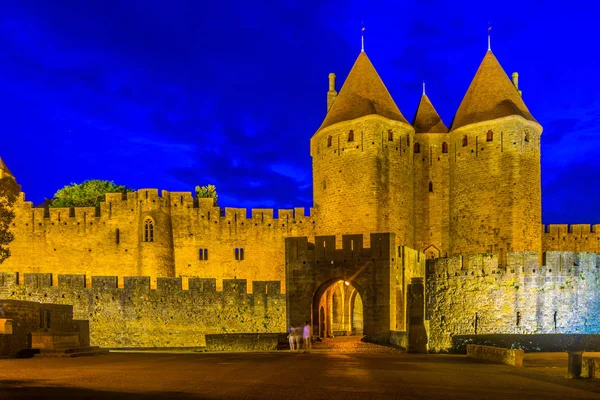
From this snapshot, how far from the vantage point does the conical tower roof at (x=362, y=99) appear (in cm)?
3844

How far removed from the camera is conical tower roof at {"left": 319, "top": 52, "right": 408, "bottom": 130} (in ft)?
126

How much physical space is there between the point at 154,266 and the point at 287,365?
24386 millimetres

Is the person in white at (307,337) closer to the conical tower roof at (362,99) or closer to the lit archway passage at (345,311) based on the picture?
the lit archway passage at (345,311)

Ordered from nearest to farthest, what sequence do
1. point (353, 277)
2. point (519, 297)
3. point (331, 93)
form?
point (519, 297), point (353, 277), point (331, 93)

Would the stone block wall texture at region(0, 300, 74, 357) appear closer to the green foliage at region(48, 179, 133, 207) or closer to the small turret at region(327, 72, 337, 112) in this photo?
the small turret at region(327, 72, 337, 112)

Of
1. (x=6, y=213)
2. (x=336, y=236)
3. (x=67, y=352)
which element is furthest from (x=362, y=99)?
(x=67, y=352)

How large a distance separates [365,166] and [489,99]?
7.85 m

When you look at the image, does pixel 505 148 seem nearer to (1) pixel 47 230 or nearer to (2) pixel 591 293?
(2) pixel 591 293

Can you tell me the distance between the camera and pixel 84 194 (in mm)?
51500

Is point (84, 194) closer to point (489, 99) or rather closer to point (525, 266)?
point (489, 99)

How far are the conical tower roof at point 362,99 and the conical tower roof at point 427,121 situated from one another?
75.5 inches

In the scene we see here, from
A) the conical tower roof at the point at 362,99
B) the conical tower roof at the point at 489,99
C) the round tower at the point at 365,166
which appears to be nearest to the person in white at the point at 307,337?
the round tower at the point at 365,166

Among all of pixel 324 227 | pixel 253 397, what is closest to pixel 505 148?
pixel 324 227

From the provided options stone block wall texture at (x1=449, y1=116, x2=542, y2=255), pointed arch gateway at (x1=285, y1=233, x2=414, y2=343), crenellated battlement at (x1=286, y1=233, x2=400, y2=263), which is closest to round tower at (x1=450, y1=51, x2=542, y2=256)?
stone block wall texture at (x1=449, y1=116, x2=542, y2=255)
